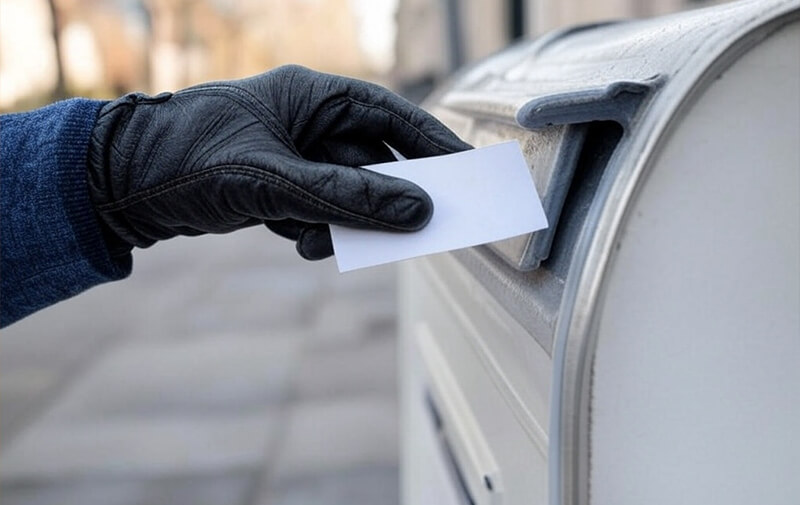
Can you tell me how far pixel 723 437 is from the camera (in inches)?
28.7

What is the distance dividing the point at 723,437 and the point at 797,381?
9cm

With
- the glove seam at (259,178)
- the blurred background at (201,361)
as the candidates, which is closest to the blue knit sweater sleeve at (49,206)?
the glove seam at (259,178)

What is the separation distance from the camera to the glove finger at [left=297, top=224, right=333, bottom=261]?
977 millimetres

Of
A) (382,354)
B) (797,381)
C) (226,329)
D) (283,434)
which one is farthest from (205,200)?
(226,329)

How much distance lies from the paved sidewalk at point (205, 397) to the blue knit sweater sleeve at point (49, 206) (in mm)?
2218

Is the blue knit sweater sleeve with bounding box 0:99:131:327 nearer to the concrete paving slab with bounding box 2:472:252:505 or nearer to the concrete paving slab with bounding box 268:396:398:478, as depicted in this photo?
the concrete paving slab with bounding box 2:472:252:505

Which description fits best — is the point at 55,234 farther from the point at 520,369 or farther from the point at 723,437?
the point at 723,437

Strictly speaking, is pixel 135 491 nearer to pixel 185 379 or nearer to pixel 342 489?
pixel 342 489

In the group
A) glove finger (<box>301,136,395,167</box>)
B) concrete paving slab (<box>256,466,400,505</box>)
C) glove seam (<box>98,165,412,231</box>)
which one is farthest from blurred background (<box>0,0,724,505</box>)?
glove seam (<box>98,165,412,231</box>)

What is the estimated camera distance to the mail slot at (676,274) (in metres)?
0.68

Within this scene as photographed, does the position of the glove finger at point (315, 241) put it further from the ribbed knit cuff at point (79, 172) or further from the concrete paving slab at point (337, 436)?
the concrete paving slab at point (337, 436)

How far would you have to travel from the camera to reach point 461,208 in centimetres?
85

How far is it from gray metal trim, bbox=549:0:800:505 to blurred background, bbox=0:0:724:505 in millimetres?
2106

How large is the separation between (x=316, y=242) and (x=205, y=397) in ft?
10.7
